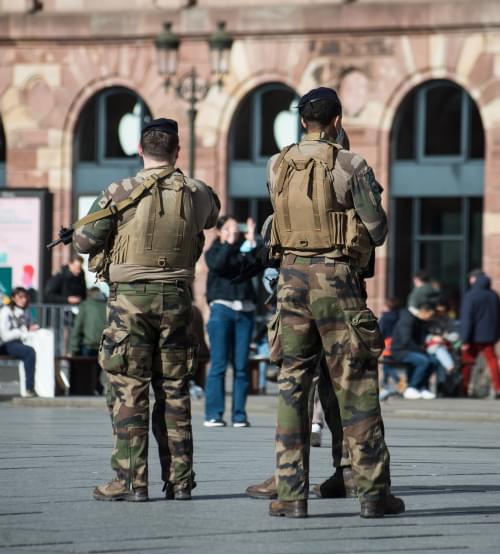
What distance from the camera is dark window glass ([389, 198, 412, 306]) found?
1214 inches

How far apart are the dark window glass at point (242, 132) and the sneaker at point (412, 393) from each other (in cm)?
1062

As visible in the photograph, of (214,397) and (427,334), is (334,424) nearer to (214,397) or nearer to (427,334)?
(214,397)

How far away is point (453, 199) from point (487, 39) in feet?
8.78

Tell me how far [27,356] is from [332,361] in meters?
12.2

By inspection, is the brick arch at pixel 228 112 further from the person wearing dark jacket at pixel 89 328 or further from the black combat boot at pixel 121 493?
the black combat boot at pixel 121 493

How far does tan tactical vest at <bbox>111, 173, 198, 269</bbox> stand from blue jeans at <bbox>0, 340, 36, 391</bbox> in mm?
11270

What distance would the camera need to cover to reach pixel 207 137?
106ft

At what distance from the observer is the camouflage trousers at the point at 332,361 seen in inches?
345

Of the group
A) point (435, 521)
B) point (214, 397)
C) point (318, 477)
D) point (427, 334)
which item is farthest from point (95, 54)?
point (435, 521)

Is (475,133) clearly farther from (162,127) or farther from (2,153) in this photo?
(162,127)

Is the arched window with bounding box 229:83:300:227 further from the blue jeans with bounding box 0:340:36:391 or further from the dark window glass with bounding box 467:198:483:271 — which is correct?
the blue jeans with bounding box 0:340:36:391

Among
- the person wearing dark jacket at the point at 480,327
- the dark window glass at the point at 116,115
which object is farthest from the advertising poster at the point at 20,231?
the person wearing dark jacket at the point at 480,327

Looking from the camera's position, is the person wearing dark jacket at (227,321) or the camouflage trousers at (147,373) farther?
the person wearing dark jacket at (227,321)

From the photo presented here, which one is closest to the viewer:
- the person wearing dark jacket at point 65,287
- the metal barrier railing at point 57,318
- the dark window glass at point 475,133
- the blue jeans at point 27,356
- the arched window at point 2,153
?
the blue jeans at point 27,356
